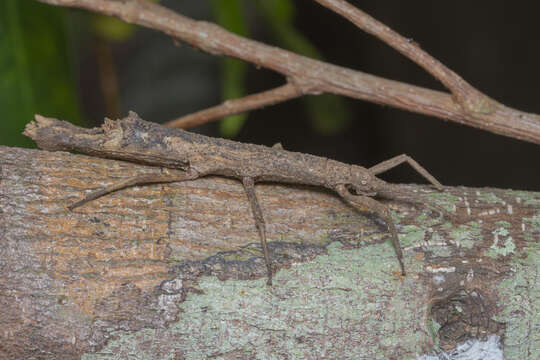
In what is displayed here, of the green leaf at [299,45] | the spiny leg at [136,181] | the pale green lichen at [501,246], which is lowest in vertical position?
the pale green lichen at [501,246]

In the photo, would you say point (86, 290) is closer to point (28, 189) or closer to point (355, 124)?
point (28, 189)

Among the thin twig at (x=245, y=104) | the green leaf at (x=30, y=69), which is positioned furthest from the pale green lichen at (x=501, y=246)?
the green leaf at (x=30, y=69)

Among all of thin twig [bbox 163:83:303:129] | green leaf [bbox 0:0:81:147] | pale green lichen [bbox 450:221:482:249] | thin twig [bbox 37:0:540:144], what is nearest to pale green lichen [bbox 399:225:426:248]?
pale green lichen [bbox 450:221:482:249]

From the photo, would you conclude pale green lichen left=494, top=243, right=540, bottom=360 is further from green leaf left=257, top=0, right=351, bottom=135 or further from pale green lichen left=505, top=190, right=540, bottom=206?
green leaf left=257, top=0, right=351, bottom=135

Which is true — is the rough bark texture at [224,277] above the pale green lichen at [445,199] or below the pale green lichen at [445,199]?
below

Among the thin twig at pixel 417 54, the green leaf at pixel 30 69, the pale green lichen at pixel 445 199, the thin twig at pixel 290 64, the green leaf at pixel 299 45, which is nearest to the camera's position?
the pale green lichen at pixel 445 199

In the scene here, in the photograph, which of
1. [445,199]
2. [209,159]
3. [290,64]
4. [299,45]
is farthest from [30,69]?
[445,199]

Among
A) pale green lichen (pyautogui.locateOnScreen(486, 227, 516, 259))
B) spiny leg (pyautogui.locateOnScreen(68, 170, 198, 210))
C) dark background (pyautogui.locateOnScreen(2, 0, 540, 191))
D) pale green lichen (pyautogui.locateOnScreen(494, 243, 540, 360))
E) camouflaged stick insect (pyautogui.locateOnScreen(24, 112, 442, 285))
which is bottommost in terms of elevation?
pale green lichen (pyautogui.locateOnScreen(494, 243, 540, 360))

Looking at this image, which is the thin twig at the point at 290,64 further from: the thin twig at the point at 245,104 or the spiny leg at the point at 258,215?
the spiny leg at the point at 258,215
